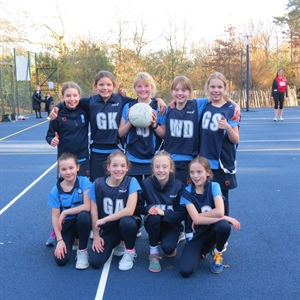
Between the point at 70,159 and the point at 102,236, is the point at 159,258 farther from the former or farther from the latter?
the point at 70,159

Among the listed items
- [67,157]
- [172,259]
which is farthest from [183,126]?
[172,259]

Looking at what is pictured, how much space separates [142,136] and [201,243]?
46.4 inches

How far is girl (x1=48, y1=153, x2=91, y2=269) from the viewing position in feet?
12.4

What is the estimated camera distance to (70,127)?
14.0 feet

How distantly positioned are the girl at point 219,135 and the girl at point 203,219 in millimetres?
230

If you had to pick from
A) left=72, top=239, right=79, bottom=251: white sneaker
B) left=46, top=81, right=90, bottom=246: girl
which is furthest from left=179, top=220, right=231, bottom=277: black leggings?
left=46, top=81, right=90, bottom=246: girl

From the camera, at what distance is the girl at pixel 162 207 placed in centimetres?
372

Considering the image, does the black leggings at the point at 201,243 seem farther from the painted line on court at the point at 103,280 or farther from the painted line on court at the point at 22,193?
the painted line on court at the point at 22,193

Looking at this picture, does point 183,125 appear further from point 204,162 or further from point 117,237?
point 117,237

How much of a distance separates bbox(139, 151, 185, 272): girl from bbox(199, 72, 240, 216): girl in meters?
0.38

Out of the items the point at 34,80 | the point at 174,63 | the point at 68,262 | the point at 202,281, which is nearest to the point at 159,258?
the point at 202,281

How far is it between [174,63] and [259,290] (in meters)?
25.5

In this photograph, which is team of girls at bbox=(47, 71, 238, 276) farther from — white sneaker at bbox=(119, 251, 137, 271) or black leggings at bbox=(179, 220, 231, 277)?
black leggings at bbox=(179, 220, 231, 277)

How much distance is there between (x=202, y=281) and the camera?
11.3 ft
